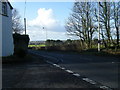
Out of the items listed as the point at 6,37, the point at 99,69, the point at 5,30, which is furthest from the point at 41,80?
the point at 6,37

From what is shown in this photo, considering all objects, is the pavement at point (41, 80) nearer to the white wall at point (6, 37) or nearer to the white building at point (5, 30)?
the white building at point (5, 30)

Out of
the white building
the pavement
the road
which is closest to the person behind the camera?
the pavement

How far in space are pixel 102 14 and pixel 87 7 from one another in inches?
259

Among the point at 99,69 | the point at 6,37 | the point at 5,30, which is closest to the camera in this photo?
the point at 99,69

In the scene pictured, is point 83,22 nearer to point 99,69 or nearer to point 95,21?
point 95,21

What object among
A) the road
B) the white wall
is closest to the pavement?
the road

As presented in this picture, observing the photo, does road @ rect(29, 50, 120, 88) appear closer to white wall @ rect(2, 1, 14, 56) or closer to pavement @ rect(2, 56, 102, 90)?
pavement @ rect(2, 56, 102, 90)

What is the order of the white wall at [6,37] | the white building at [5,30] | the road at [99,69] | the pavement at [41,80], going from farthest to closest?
the white wall at [6,37], the white building at [5,30], the road at [99,69], the pavement at [41,80]

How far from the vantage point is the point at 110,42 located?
Answer: 4109 cm

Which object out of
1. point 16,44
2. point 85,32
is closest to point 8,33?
point 16,44

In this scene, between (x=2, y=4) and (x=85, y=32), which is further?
(x=85, y=32)

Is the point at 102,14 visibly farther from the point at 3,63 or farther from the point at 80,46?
the point at 3,63

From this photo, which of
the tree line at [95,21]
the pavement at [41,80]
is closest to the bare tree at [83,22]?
the tree line at [95,21]

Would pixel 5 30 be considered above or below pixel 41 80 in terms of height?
above
